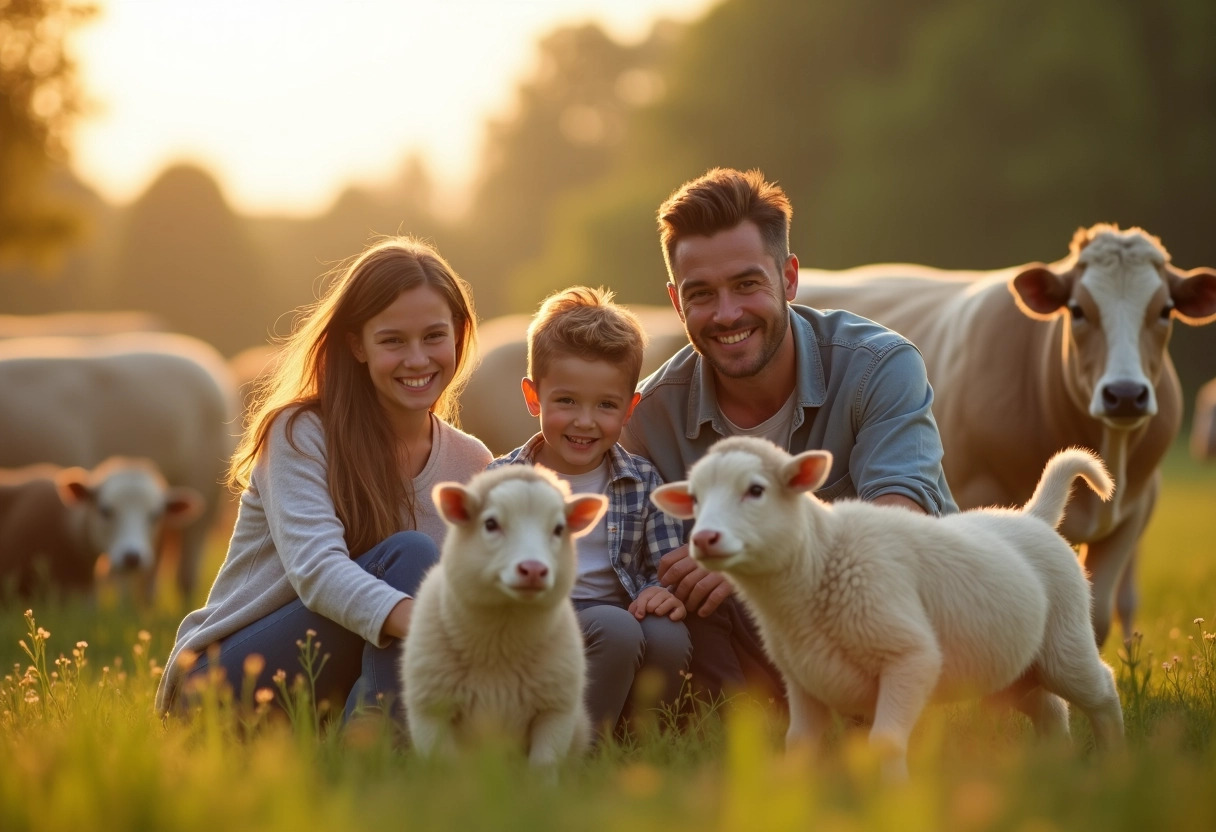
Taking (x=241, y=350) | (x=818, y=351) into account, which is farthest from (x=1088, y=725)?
(x=241, y=350)

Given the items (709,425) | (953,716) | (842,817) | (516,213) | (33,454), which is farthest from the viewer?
(516,213)

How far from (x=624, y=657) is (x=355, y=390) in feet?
4.39

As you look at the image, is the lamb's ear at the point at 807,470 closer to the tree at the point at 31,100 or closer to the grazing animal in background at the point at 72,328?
the grazing animal in background at the point at 72,328

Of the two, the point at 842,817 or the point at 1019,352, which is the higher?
the point at 1019,352

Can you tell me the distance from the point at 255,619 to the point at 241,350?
Answer: 1495 inches

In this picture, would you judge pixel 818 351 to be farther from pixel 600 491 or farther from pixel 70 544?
pixel 70 544

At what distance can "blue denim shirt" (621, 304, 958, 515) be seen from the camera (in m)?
4.45

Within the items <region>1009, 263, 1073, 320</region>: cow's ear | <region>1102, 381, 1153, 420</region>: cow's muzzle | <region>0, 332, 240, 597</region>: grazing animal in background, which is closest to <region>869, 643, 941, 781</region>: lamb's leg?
<region>1102, 381, 1153, 420</region>: cow's muzzle

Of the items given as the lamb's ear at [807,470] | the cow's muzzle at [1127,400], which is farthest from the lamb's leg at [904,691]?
the cow's muzzle at [1127,400]

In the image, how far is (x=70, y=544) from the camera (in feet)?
30.8

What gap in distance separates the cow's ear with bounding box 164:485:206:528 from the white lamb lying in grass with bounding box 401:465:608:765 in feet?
21.4

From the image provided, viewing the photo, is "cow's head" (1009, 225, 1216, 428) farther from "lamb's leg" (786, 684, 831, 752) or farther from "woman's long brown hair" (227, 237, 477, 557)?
"woman's long brown hair" (227, 237, 477, 557)

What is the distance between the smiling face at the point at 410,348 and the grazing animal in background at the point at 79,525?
17.5 feet

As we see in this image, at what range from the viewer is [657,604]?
14.1ft
